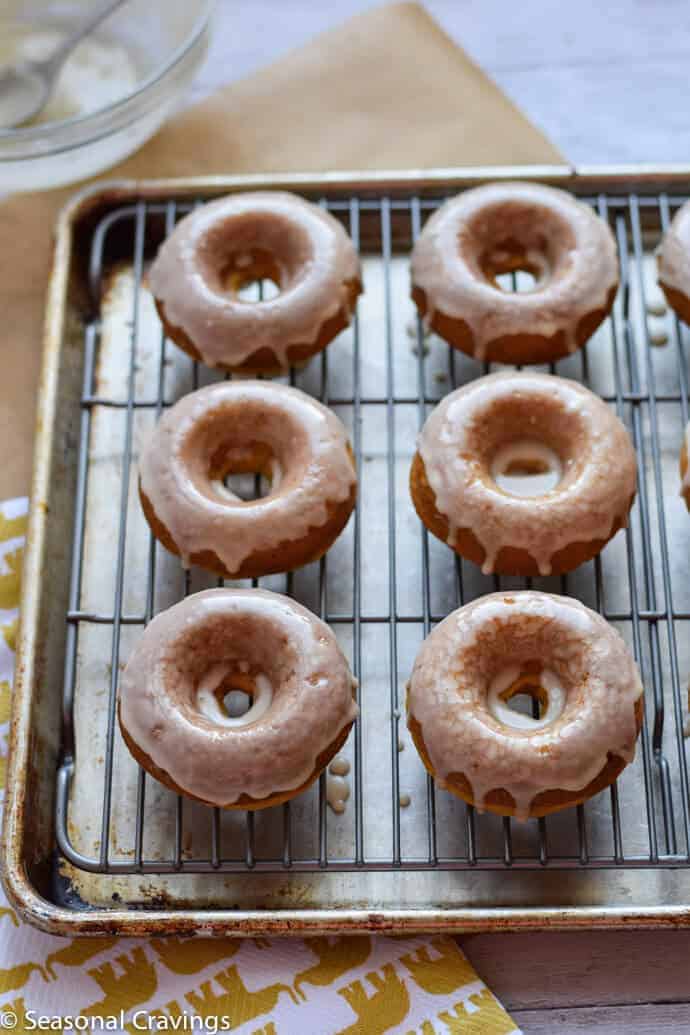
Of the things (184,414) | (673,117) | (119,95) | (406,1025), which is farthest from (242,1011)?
(673,117)

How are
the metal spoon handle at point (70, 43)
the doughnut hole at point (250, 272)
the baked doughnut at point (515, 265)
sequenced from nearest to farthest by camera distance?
the baked doughnut at point (515, 265) → the doughnut hole at point (250, 272) → the metal spoon handle at point (70, 43)

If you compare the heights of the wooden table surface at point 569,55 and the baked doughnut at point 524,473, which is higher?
the wooden table surface at point 569,55

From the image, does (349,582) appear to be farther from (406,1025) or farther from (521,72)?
(521,72)

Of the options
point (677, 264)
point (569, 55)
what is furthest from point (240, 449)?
point (569, 55)

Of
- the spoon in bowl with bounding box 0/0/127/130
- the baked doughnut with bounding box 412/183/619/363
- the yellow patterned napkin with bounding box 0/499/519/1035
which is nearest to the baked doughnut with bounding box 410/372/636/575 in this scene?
the baked doughnut with bounding box 412/183/619/363

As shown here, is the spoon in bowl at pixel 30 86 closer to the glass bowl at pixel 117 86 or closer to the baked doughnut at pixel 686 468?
the glass bowl at pixel 117 86

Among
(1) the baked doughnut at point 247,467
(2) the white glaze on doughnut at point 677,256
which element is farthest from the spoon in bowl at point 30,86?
(2) the white glaze on doughnut at point 677,256

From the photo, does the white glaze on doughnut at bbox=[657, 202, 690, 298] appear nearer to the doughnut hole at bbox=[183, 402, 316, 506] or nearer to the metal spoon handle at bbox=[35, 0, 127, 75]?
the doughnut hole at bbox=[183, 402, 316, 506]
